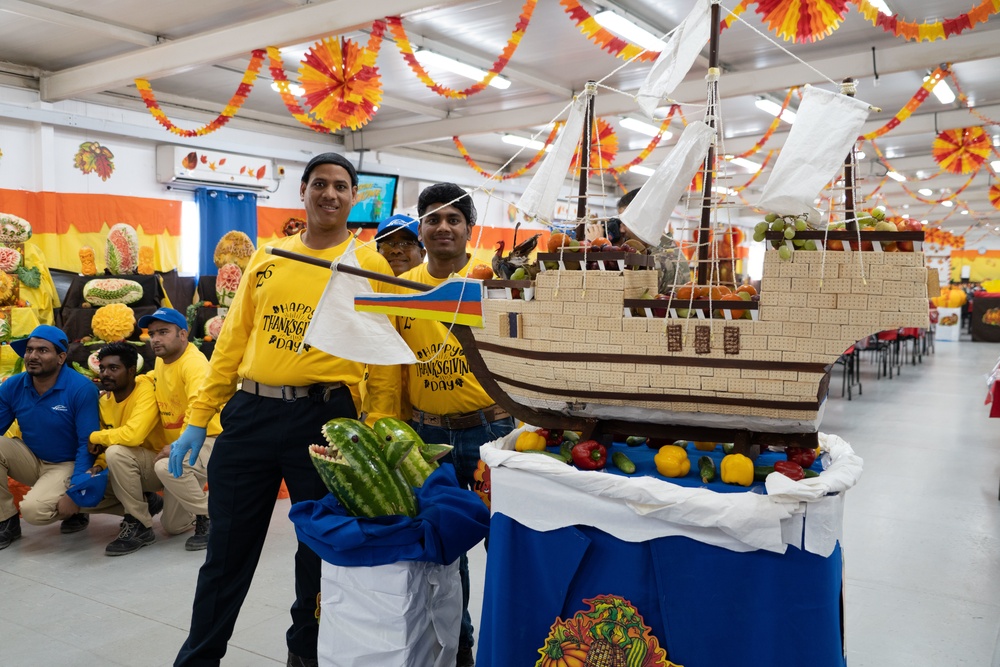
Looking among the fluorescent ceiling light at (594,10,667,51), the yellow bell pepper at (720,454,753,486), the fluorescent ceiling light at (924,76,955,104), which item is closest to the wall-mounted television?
the fluorescent ceiling light at (594,10,667,51)

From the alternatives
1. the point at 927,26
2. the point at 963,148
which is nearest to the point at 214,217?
the point at 927,26

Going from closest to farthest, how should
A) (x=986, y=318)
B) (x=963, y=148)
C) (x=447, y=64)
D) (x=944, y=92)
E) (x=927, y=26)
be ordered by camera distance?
(x=927, y=26) → (x=447, y=64) → (x=944, y=92) → (x=963, y=148) → (x=986, y=318)

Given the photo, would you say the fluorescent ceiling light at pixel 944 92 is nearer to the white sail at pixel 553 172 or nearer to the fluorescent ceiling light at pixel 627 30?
the fluorescent ceiling light at pixel 627 30

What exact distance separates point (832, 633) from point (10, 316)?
19.7ft

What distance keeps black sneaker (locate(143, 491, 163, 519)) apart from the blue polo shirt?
363 mm

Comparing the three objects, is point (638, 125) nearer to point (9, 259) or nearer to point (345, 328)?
point (9, 259)

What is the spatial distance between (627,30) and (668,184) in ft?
16.2

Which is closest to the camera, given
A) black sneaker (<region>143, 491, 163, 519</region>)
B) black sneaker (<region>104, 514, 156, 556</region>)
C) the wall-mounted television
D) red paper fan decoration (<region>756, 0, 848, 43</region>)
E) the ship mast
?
the ship mast

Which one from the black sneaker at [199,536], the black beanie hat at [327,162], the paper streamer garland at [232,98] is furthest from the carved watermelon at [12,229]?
the black beanie hat at [327,162]

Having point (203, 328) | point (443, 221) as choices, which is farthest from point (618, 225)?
point (203, 328)

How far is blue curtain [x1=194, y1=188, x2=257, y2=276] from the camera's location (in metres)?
9.41

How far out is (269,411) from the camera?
2.40 m

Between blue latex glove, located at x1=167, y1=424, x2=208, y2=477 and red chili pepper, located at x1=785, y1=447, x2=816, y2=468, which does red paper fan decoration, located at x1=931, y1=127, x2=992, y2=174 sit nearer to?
red chili pepper, located at x1=785, y1=447, x2=816, y2=468

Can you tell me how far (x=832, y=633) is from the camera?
1.65 m
